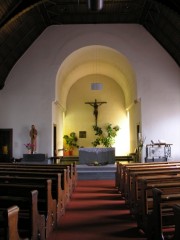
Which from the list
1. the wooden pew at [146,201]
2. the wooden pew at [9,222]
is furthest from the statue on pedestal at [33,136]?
the wooden pew at [9,222]

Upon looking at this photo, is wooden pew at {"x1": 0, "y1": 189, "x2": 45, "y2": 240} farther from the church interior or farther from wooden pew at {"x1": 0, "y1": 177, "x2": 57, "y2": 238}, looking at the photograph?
the church interior

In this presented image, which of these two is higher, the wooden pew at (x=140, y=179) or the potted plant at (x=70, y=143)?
the potted plant at (x=70, y=143)

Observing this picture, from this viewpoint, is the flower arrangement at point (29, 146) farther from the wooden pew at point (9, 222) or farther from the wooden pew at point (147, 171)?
the wooden pew at point (9, 222)

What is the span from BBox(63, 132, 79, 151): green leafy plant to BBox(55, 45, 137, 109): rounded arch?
216 cm

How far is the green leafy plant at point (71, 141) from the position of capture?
696 inches

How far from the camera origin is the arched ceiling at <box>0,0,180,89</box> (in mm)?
11312

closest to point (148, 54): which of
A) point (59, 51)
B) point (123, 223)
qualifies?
point (59, 51)

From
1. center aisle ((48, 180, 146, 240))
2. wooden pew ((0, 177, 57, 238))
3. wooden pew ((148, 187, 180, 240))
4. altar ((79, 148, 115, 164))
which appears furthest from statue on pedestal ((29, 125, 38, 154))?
wooden pew ((148, 187, 180, 240))

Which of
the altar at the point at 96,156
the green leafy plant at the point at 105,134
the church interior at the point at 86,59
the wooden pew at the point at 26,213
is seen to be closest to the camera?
the wooden pew at the point at 26,213

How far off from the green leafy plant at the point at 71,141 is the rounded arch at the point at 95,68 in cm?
216

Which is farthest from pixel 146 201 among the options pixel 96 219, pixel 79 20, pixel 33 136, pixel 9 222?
pixel 79 20

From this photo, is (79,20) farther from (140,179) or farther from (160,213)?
(160,213)

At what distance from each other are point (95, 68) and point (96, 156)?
6.30m

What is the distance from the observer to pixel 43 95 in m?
13.4
